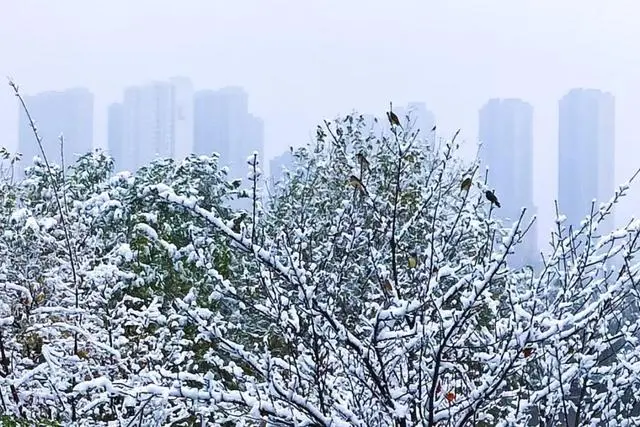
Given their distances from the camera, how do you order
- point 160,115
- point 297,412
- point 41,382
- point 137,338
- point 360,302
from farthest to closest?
point 160,115 → point 137,338 → point 41,382 → point 360,302 → point 297,412

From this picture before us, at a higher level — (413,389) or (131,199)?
(131,199)

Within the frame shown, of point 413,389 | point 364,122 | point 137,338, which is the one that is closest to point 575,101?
point 364,122

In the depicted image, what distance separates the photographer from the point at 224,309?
19.9ft

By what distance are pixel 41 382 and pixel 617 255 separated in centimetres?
251

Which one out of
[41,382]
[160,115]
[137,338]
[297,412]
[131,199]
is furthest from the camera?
[160,115]

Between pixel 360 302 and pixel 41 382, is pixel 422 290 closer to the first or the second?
pixel 360 302

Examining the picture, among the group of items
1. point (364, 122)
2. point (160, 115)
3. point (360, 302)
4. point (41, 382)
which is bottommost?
point (41, 382)

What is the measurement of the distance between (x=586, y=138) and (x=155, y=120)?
5.10m

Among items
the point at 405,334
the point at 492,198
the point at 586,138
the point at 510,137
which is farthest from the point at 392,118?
the point at 510,137

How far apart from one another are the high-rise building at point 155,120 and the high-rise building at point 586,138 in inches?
141

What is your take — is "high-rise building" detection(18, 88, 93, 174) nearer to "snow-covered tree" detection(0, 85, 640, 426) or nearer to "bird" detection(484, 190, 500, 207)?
"snow-covered tree" detection(0, 85, 640, 426)

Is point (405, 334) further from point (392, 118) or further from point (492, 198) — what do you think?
point (392, 118)

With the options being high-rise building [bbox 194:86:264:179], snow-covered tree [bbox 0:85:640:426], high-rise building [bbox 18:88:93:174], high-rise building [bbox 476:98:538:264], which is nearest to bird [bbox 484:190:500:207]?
snow-covered tree [bbox 0:85:640:426]

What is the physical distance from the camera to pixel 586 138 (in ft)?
22.0
